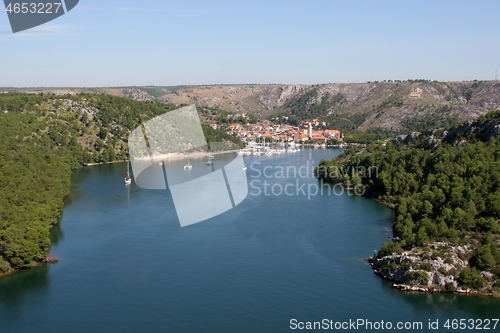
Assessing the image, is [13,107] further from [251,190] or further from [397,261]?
[397,261]

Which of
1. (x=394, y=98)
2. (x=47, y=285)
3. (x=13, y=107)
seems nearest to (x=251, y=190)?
(x=47, y=285)

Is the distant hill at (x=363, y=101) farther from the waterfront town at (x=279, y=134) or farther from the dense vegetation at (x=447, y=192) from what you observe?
the dense vegetation at (x=447, y=192)

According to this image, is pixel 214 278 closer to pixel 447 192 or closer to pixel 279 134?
pixel 447 192

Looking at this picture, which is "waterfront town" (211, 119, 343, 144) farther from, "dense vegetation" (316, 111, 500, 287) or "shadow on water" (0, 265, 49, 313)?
"shadow on water" (0, 265, 49, 313)

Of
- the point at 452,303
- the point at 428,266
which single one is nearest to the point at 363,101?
the point at 428,266

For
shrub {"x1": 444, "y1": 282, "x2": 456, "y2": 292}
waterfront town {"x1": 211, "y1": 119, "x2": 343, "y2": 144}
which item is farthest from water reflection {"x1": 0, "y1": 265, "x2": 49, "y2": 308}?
waterfront town {"x1": 211, "y1": 119, "x2": 343, "y2": 144}
